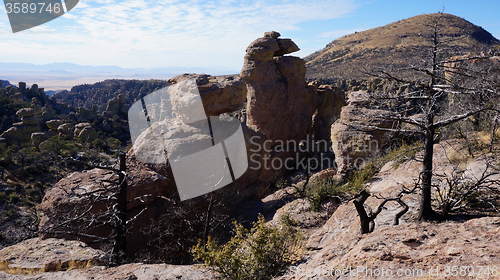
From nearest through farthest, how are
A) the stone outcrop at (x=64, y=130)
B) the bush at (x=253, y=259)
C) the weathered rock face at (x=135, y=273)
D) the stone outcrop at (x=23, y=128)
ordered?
1. the bush at (x=253, y=259)
2. the weathered rock face at (x=135, y=273)
3. the stone outcrop at (x=23, y=128)
4. the stone outcrop at (x=64, y=130)

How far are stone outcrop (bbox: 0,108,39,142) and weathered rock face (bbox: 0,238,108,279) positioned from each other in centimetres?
2993

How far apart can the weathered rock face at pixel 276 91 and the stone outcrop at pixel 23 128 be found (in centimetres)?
2636

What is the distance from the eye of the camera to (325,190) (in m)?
8.49

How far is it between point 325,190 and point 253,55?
12158 mm

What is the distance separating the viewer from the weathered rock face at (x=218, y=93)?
11.0 meters

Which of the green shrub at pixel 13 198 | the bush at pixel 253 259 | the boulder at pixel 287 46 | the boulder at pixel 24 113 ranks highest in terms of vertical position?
the boulder at pixel 287 46

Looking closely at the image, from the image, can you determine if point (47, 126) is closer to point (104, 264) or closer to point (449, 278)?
point (104, 264)

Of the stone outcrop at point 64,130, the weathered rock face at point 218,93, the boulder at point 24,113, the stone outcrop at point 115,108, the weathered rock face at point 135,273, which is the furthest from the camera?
the stone outcrop at point 115,108

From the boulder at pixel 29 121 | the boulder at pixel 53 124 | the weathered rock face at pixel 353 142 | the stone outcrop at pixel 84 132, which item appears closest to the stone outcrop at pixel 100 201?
the weathered rock face at pixel 353 142

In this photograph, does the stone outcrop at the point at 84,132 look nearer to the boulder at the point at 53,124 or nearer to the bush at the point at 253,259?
the boulder at the point at 53,124

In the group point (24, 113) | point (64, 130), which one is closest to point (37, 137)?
point (64, 130)

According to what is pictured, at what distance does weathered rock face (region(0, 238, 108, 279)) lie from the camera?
5066 millimetres

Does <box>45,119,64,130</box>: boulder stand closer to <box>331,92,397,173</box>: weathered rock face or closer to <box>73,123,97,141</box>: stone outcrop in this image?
<box>73,123,97,141</box>: stone outcrop

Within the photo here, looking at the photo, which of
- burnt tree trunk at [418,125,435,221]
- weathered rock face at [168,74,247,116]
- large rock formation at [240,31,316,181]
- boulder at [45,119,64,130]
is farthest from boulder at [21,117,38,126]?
burnt tree trunk at [418,125,435,221]
